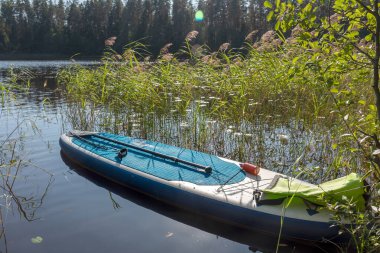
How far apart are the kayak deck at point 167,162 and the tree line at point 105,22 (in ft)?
121

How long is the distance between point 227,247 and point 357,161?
1.97 metres

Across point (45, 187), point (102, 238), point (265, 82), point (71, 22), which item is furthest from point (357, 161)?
point (71, 22)

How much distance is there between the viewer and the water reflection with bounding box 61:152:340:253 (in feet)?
11.0

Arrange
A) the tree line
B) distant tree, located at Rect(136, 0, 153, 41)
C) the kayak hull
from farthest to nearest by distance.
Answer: distant tree, located at Rect(136, 0, 153, 41), the tree line, the kayak hull

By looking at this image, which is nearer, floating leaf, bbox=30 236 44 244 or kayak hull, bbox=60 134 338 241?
kayak hull, bbox=60 134 338 241

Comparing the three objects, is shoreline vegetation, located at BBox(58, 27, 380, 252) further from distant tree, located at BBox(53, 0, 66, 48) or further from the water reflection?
distant tree, located at BBox(53, 0, 66, 48)

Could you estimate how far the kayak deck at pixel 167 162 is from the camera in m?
4.11

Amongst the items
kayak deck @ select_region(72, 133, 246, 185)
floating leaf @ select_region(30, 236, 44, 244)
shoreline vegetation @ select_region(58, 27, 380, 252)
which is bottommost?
floating leaf @ select_region(30, 236, 44, 244)

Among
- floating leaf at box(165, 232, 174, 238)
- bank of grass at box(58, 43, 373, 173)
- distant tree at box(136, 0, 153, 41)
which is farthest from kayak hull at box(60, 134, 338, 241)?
distant tree at box(136, 0, 153, 41)

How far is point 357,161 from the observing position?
4.36 metres

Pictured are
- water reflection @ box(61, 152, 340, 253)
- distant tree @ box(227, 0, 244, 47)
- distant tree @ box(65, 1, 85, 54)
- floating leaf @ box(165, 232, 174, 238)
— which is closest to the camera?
water reflection @ box(61, 152, 340, 253)

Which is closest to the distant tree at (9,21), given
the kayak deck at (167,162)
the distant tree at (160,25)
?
the distant tree at (160,25)

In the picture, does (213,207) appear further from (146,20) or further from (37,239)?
(146,20)

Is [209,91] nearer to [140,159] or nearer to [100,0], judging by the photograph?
[140,159]
